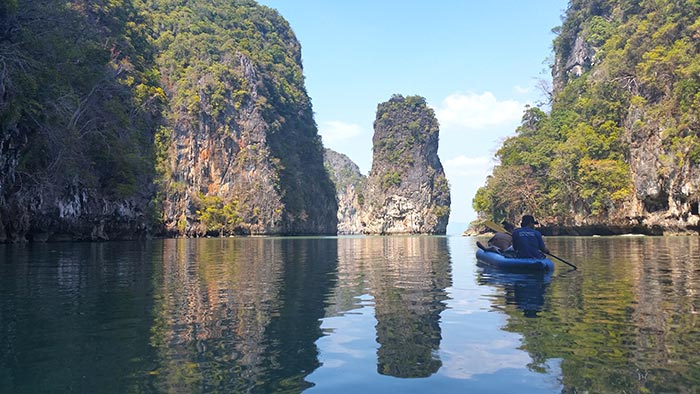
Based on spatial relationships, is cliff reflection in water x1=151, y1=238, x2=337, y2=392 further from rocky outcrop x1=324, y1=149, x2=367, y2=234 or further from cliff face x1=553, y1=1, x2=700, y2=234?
rocky outcrop x1=324, y1=149, x2=367, y2=234

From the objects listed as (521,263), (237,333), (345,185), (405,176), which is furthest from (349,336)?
(345,185)

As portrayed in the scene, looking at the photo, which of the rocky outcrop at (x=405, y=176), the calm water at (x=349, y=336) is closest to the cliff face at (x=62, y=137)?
the calm water at (x=349, y=336)

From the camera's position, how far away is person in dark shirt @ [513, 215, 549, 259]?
11.4 meters

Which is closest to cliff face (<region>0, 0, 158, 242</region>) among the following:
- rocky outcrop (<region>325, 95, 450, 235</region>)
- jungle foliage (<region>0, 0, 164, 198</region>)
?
jungle foliage (<region>0, 0, 164, 198</region>)

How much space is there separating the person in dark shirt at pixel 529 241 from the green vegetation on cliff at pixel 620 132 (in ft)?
89.2

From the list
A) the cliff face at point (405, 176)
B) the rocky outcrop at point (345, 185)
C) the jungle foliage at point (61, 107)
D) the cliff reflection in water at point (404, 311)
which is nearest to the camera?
the cliff reflection in water at point (404, 311)

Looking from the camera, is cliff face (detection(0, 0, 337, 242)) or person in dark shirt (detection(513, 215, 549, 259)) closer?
person in dark shirt (detection(513, 215, 549, 259))

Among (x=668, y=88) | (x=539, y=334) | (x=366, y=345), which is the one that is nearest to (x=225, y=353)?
A: (x=366, y=345)

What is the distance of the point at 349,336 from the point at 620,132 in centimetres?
4466

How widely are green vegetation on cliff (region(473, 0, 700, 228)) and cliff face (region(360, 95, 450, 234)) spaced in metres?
47.1

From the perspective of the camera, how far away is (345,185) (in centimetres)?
17775

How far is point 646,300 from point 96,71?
3206 cm

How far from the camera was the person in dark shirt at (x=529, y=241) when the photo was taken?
11383 mm

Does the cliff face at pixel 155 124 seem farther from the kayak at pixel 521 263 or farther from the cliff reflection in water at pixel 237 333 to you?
the kayak at pixel 521 263
